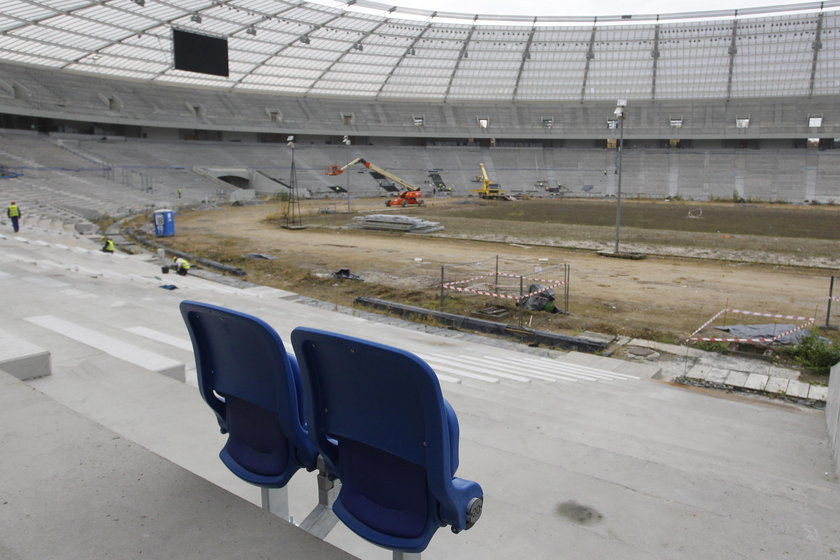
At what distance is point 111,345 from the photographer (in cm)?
677

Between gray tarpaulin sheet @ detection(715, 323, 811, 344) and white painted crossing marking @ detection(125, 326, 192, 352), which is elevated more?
white painted crossing marking @ detection(125, 326, 192, 352)

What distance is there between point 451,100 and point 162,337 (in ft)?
266

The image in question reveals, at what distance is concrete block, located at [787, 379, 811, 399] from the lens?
1020cm

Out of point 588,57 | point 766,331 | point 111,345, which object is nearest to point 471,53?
point 588,57

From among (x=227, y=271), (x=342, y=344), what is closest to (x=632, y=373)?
(x=342, y=344)

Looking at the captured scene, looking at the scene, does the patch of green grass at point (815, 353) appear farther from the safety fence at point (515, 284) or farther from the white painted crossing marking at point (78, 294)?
the white painted crossing marking at point (78, 294)

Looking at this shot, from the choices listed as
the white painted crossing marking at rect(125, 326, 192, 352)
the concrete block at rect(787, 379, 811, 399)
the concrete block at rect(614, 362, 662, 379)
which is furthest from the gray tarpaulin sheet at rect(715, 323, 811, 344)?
the white painted crossing marking at rect(125, 326, 192, 352)

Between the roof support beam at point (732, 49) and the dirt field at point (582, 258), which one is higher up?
the roof support beam at point (732, 49)

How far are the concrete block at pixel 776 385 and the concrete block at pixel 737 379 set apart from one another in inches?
14.9

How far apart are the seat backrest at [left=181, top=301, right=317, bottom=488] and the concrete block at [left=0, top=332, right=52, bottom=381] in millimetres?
2477

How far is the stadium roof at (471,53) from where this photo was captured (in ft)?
188

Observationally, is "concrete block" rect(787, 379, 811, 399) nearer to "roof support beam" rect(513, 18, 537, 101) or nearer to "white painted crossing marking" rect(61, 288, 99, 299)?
"white painted crossing marking" rect(61, 288, 99, 299)

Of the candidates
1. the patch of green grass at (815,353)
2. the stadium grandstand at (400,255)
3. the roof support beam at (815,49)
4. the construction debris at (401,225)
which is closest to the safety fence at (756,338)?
the patch of green grass at (815,353)

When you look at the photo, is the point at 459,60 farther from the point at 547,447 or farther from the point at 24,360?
the point at 24,360
